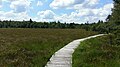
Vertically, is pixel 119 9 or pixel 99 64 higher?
pixel 119 9

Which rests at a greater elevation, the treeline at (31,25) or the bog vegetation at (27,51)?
the bog vegetation at (27,51)

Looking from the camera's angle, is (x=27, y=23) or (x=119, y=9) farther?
(x=27, y=23)

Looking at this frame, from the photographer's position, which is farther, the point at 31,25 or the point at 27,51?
the point at 31,25

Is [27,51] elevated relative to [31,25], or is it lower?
elevated

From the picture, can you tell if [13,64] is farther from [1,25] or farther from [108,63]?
[1,25]

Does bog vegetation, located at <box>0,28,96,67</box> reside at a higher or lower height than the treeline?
higher

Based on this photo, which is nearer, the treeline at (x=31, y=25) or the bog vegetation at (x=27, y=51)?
the bog vegetation at (x=27, y=51)

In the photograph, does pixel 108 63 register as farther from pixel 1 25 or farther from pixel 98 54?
pixel 1 25

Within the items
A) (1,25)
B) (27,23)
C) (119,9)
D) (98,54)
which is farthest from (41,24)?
(98,54)

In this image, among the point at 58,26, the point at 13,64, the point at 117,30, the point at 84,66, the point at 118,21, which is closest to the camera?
the point at 84,66

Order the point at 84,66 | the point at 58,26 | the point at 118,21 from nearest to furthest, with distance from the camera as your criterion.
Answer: the point at 84,66 < the point at 118,21 < the point at 58,26

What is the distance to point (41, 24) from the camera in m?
168

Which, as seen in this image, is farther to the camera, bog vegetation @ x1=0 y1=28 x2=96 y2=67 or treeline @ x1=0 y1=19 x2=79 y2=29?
treeline @ x1=0 y1=19 x2=79 y2=29

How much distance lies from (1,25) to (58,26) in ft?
108
